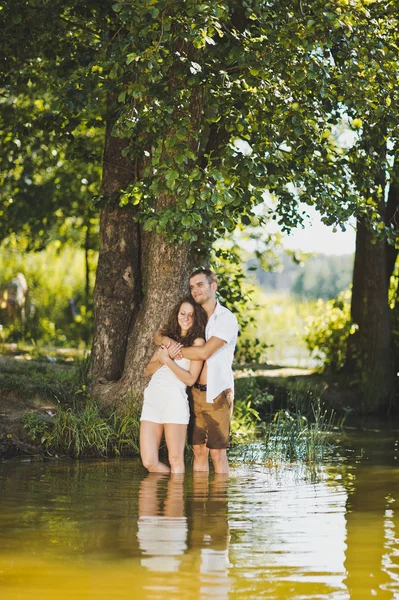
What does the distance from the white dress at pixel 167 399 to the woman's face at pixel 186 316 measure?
0.31m

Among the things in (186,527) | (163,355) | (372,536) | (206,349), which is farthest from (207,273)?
(372,536)

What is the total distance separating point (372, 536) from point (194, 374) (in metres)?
2.60

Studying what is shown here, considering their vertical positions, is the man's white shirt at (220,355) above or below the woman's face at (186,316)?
below

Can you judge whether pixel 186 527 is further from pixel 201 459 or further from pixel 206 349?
pixel 201 459

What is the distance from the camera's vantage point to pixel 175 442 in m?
9.03

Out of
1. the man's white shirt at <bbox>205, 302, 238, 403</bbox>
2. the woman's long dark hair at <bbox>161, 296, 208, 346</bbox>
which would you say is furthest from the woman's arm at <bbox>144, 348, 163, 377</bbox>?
the man's white shirt at <bbox>205, 302, 238, 403</bbox>

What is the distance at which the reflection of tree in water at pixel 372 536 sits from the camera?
18.4ft

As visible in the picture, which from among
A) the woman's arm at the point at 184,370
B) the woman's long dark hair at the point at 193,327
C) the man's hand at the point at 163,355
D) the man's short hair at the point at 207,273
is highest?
the man's short hair at the point at 207,273

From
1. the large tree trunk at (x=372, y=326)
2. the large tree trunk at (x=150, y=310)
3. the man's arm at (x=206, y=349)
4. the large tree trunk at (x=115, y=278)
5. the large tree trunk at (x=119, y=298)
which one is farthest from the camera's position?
the large tree trunk at (x=372, y=326)

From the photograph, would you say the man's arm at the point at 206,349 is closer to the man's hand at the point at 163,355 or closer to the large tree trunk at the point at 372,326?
the man's hand at the point at 163,355

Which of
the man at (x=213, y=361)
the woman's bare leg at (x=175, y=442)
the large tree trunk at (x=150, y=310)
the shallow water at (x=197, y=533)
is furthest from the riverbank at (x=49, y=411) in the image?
the man at (x=213, y=361)

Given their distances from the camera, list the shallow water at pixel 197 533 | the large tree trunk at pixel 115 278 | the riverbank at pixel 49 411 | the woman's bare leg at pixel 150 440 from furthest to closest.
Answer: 1. the large tree trunk at pixel 115 278
2. the riverbank at pixel 49 411
3. the woman's bare leg at pixel 150 440
4. the shallow water at pixel 197 533

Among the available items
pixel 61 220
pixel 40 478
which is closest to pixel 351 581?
pixel 40 478

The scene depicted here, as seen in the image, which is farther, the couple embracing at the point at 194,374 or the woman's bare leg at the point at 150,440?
the woman's bare leg at the point at 150,440
